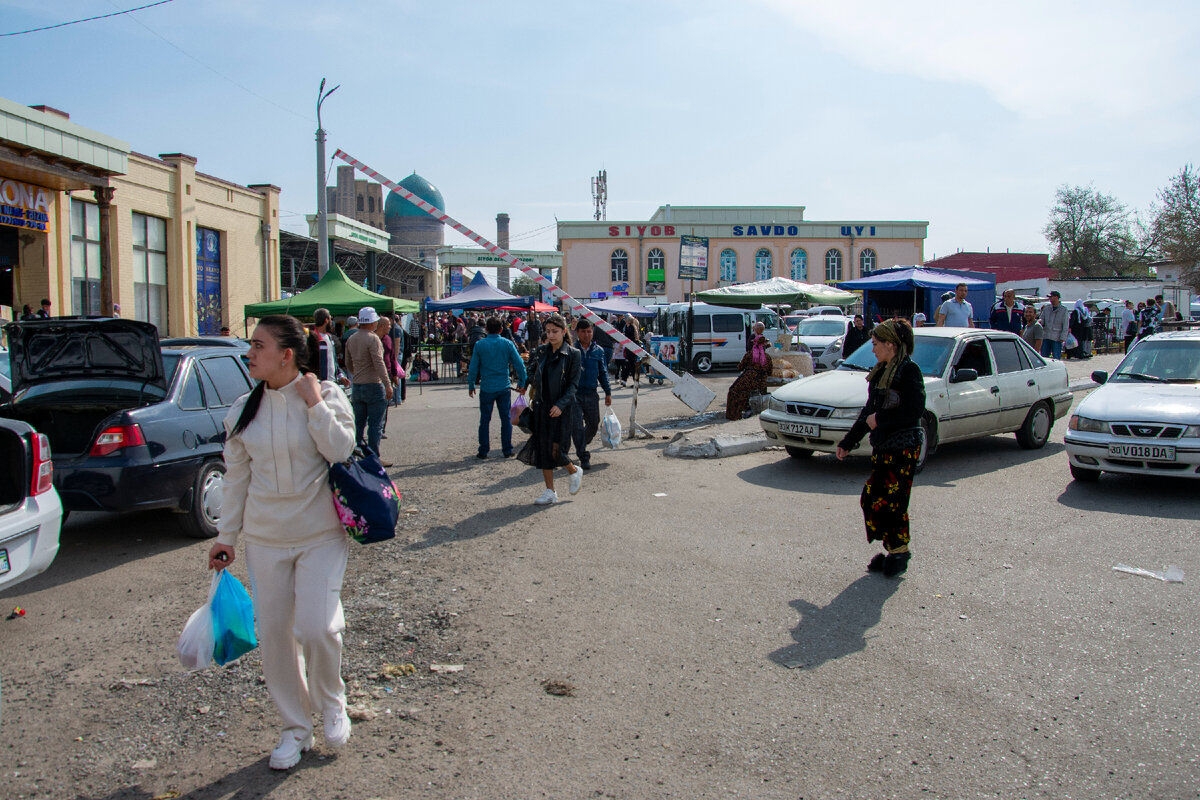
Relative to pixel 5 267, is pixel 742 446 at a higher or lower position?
lower

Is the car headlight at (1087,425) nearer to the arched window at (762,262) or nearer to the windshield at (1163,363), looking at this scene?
the windshield at (1163,363)

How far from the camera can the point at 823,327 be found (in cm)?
2669

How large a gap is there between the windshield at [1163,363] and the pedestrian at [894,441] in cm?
504

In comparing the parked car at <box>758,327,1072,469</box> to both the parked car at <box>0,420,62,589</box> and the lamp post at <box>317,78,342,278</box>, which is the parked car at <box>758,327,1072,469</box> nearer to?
the parked car at <box>0,420,62,589</box>

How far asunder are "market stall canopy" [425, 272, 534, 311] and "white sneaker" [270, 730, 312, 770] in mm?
20811

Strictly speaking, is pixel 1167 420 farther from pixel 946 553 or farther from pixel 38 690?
pixel 38 690

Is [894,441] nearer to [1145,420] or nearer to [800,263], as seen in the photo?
[1145,420]

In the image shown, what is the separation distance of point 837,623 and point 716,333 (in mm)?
21409

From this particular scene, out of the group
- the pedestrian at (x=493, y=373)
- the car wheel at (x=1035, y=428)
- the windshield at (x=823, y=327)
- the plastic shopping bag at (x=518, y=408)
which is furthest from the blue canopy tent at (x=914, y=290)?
the plastic shopping bag at (x=518, y=408)

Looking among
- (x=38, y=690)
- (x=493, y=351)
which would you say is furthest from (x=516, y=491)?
(x=38, y=690)

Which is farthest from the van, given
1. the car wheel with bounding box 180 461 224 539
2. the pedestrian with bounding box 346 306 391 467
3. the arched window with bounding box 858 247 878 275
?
the arched window with bounding box 858 247 878 275

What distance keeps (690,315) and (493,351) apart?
14277 millimetres

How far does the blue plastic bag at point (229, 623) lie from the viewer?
3281 millimetres

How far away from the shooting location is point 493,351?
420 inches
